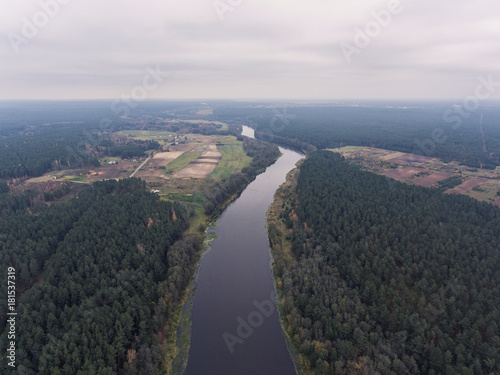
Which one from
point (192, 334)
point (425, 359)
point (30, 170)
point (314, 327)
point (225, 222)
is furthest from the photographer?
point (30, 170)

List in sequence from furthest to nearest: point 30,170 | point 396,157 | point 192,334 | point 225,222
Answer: point 396,157
point 30,170
point 225,222
point 192,334

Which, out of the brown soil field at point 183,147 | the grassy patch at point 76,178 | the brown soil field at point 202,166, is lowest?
the grassy patch at point 76,178

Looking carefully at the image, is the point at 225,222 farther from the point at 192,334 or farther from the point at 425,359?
the point at 425,359

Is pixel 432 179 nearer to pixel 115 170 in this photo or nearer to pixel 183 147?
pixel 183 147

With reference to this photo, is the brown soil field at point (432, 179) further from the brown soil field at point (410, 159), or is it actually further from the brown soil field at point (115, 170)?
the brown soil field at point (115, 170)

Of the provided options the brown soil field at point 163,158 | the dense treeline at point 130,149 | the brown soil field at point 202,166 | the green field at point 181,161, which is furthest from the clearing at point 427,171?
the dense treeline at point 130,149

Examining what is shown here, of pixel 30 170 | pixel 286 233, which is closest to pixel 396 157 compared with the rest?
pixel 286 233

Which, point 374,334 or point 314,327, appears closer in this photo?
point 374,334

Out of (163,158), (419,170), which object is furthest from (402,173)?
(163,158)
